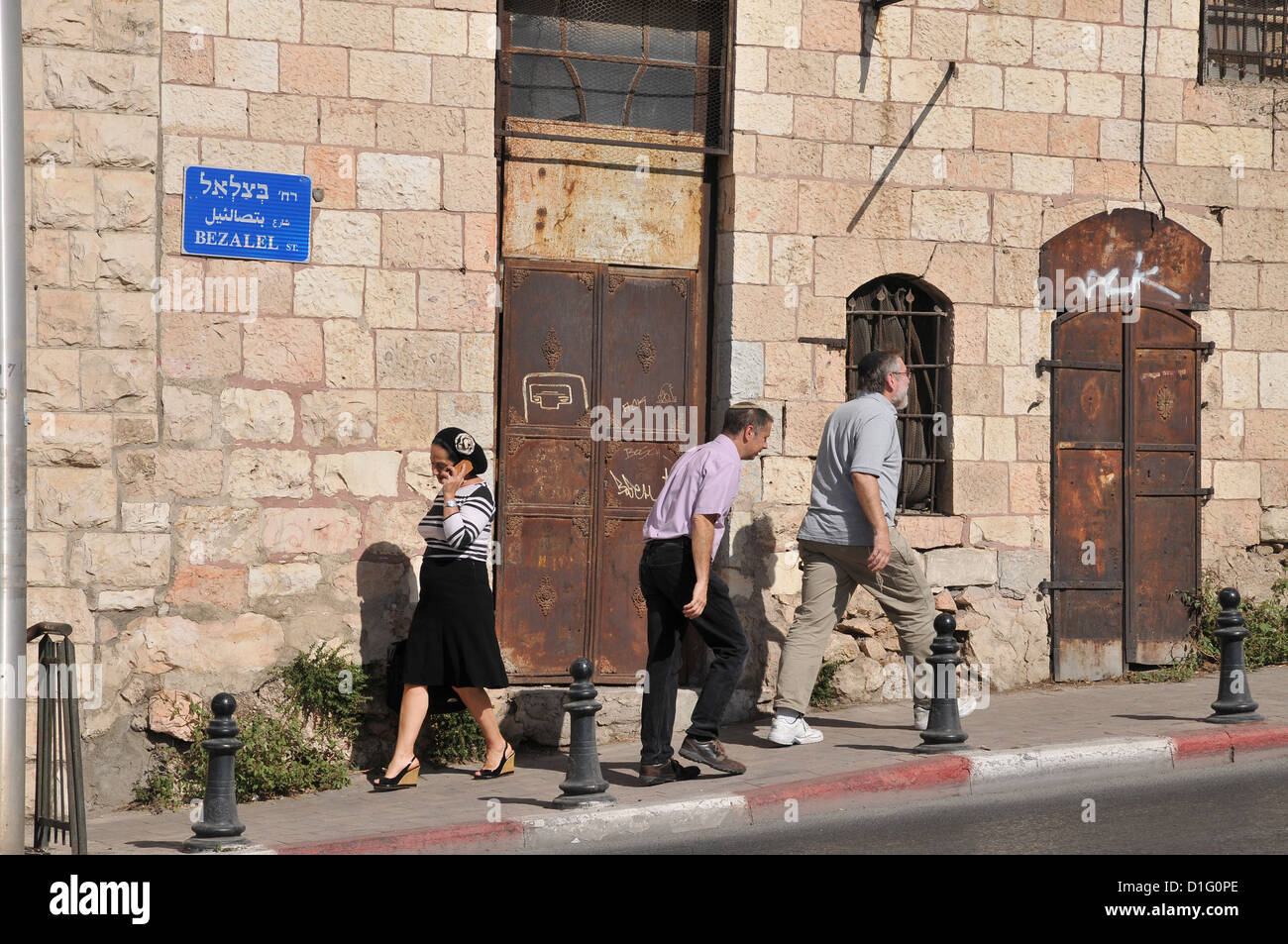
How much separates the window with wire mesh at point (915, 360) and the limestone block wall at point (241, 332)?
251 cm

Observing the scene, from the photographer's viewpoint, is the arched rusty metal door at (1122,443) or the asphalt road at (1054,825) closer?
→ the asphalt road at (1054,825)

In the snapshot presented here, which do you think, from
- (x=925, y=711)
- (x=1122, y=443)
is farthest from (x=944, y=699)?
(x=1122, y=443)

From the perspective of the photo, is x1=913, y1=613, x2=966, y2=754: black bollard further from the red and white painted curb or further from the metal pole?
the metal pole

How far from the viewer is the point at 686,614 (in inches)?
292

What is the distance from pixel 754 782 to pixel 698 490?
1465 mm

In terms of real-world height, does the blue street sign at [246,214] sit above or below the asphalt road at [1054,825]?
above

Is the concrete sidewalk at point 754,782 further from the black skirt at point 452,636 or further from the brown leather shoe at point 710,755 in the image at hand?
the black skirt at point 452,636

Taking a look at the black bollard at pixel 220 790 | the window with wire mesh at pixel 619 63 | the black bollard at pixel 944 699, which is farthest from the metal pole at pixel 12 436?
the black bollard at pixel 944 699

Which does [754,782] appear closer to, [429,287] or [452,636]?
[452,636]

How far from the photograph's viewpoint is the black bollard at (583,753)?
7.10 metres

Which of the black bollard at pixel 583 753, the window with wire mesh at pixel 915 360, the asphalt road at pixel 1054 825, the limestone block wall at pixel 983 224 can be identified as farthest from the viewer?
the window with wire mesh at pixel 915 360

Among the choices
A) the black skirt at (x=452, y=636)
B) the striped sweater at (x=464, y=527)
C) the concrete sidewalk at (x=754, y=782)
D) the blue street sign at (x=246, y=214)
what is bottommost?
the concrete sidewalk at (x=754, y=782)
